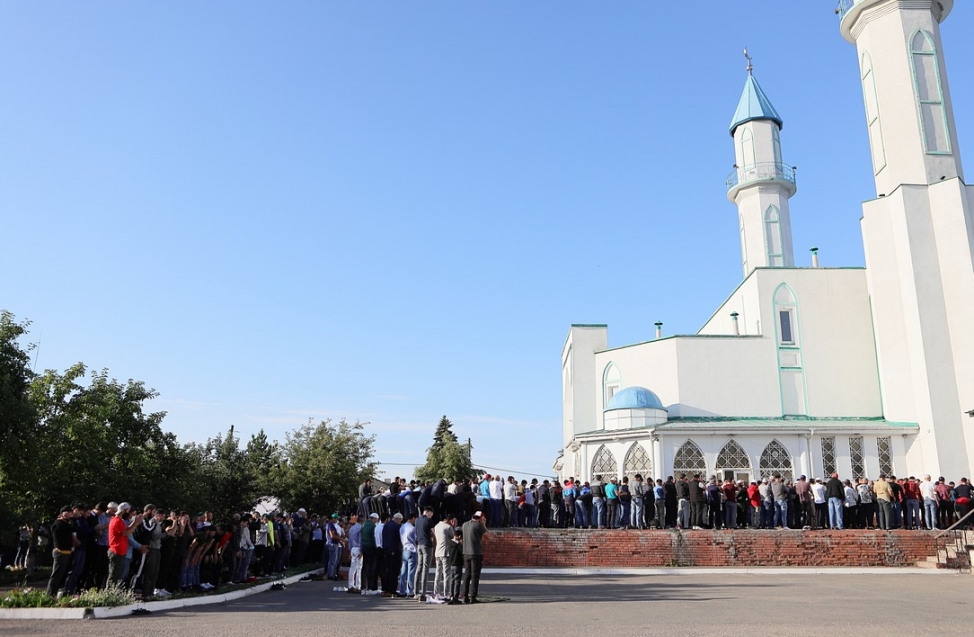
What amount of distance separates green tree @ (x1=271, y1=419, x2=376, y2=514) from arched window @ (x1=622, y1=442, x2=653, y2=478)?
48.6 ft

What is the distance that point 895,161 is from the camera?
3112 centimetres

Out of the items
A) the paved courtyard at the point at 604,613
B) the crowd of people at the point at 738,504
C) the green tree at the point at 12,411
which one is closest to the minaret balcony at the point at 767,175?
the crowd of people at the point at 738,504

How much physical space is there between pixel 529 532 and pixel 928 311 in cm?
1691

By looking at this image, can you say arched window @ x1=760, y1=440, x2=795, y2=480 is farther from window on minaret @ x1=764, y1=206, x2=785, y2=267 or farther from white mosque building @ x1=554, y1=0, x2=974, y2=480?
window on minaret @ x1=764, y1=206, x2=785, y2=267

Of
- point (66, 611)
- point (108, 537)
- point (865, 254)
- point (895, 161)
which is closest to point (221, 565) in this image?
point (108, 537)

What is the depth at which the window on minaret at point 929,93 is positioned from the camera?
31031 mm

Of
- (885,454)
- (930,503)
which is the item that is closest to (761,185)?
(885,454)

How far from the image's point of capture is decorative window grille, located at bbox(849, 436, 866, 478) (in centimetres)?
2844

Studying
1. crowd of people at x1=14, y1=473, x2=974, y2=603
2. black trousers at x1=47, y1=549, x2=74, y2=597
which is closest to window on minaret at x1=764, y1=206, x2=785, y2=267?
crowd of people at x1=14, y1=473, x2=974, y2=603

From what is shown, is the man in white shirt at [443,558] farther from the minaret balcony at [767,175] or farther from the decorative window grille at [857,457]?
the minaret balcony at [767,175]

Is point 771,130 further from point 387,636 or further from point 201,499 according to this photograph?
point 387,636

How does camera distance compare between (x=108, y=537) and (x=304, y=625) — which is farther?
(x=108, y=537)

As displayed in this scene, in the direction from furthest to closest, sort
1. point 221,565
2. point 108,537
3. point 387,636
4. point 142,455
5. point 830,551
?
point 142,455
point 830,551
point 221,565
point 108,537
point 387,636

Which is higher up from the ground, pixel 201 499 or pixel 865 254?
pixel 865 254
